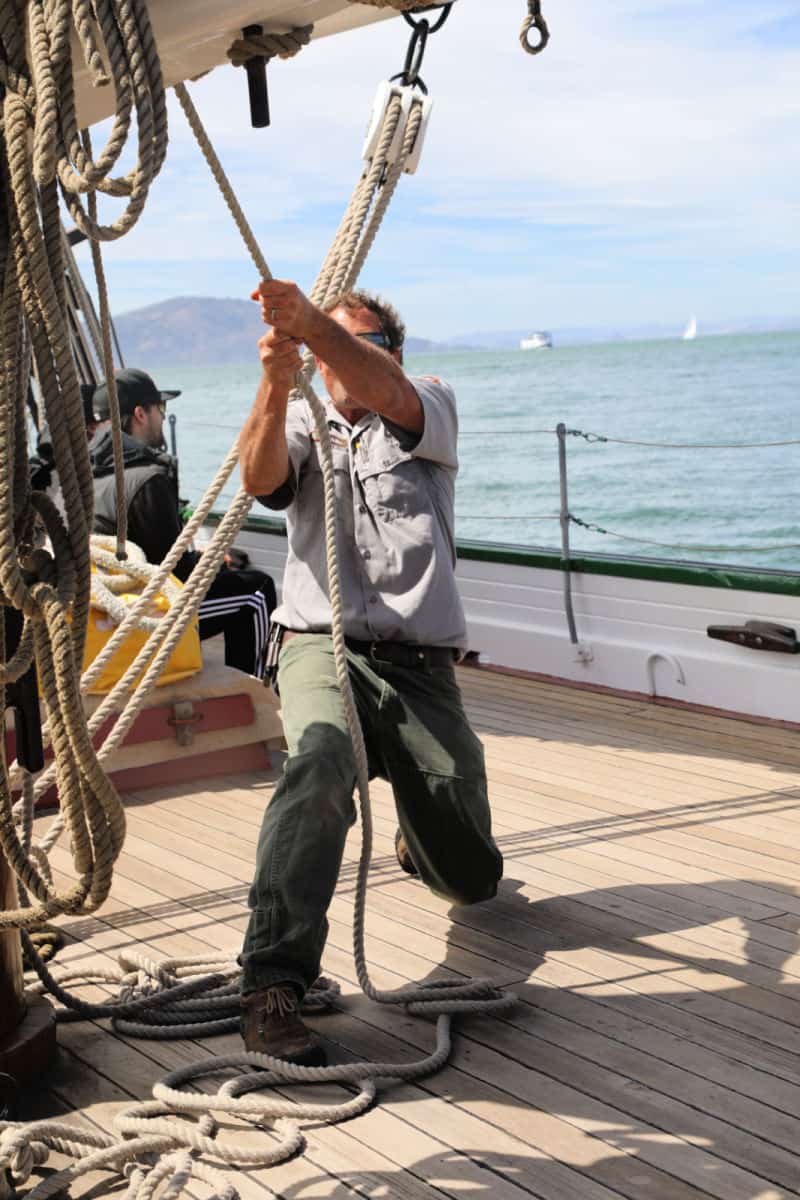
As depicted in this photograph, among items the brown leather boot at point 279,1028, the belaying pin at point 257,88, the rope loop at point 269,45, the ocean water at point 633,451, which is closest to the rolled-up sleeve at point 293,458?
the belaying pin at point 257,88

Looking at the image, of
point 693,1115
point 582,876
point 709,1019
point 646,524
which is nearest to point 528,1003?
point 709,1019

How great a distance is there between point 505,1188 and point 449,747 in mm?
1048

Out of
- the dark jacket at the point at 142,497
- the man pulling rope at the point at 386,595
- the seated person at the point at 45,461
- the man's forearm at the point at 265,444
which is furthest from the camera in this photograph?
the dark jacket at the point at 142,497

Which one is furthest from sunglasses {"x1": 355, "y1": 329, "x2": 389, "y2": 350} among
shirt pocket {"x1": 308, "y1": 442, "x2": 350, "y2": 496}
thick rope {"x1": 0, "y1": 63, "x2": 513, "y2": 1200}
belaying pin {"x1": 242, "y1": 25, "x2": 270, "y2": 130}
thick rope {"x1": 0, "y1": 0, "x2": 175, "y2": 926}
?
thick rope {"x1": 0, "y1": 0, "x2": 175, "y2": 926}

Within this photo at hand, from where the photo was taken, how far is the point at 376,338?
10.1ft

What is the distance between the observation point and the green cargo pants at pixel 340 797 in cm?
262

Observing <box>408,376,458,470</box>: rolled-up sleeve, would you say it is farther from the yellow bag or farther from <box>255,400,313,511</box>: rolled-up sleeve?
the yellow bag

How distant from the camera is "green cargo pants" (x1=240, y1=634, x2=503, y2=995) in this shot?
2623 mm

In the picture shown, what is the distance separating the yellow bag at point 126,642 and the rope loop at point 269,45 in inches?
82.4

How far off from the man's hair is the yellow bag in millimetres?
1447

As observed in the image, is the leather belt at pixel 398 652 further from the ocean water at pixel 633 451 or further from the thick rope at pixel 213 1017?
the ocean water at pixel 633 451

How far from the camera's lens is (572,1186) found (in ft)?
7.01

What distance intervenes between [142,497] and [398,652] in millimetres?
2108

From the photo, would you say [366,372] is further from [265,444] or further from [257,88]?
[257,88]
